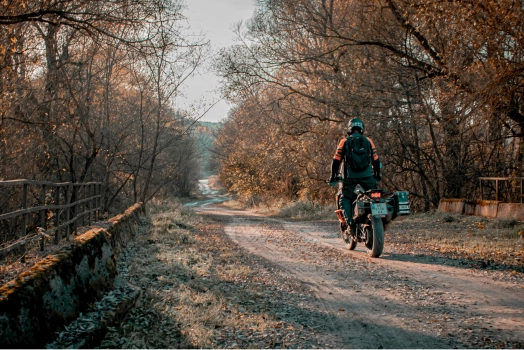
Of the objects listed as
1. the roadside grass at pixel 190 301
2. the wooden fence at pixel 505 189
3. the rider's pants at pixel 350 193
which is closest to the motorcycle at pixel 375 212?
the rider's pants at pixel 350 193

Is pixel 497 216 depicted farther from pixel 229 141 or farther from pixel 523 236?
pixel 229 141

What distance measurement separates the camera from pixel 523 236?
10.8 meters

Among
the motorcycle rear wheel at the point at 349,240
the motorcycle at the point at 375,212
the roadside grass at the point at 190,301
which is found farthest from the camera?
the motorcycle rear wheel at the point at 349,240

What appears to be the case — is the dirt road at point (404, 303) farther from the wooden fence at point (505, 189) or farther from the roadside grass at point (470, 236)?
the wooden fence at point (505, 189)

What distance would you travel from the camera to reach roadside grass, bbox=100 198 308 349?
15.6ft

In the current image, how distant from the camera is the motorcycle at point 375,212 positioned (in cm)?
868

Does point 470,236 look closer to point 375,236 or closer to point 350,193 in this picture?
point 350,193

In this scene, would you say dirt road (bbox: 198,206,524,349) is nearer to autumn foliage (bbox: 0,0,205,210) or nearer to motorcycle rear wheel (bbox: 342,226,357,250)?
motorcycle rear wheel (bbox: 342,226,357,250)

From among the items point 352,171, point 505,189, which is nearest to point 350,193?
point 352,171

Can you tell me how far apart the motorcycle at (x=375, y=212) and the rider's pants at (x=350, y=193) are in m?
0.18

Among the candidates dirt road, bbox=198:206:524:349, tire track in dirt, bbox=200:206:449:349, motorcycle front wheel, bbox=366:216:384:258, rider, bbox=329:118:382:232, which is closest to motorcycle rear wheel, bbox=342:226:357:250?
rider, bbox=329:118:382:232

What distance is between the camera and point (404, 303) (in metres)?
5.89

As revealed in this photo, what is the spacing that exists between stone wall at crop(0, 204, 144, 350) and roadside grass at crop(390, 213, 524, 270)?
6534mm

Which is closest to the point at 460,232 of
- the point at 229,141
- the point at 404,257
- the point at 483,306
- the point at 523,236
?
the point at 523,236
